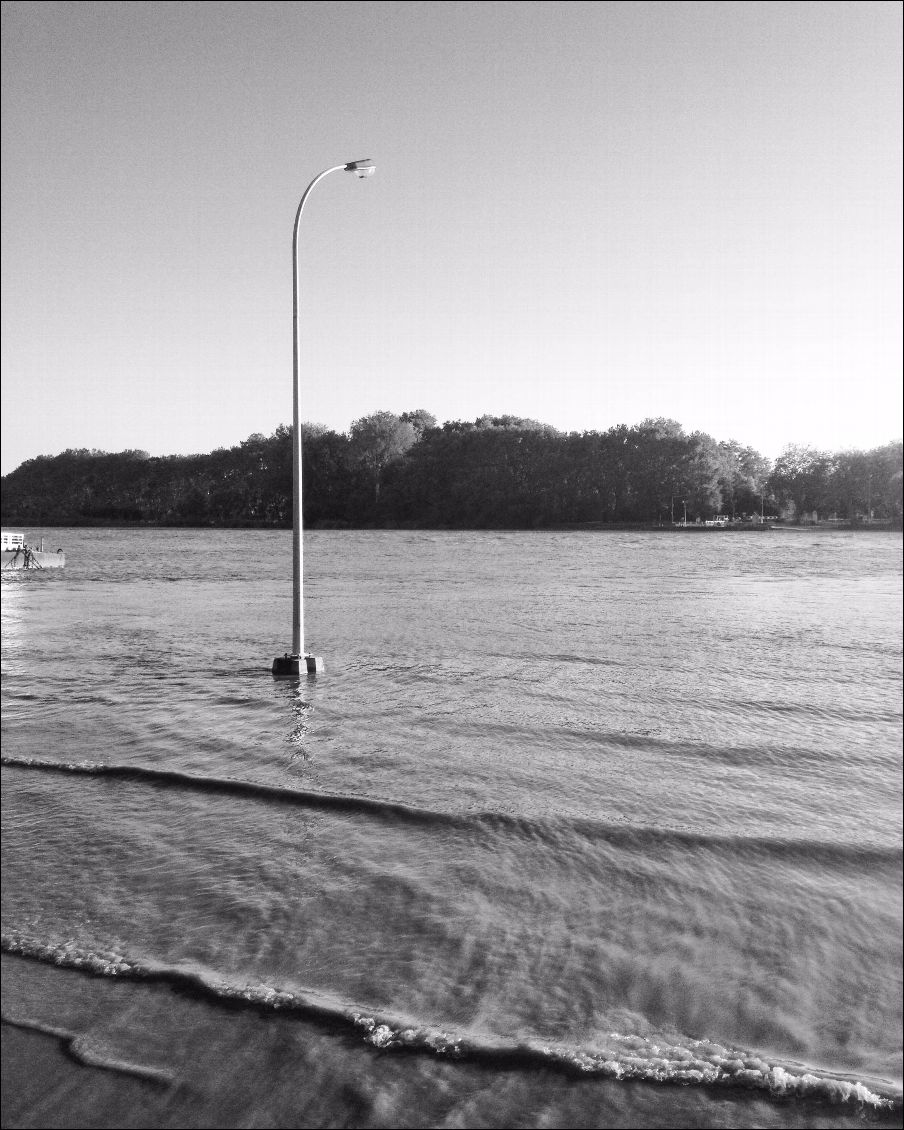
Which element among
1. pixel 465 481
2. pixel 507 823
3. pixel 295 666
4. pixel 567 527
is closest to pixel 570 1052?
pixel 507 823

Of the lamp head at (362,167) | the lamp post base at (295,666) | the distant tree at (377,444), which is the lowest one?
the lamp post base at (295,666)

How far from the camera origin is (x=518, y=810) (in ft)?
28.1

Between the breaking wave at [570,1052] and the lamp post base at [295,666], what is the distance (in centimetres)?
A: 1173

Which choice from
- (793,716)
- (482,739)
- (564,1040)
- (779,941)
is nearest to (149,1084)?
(564,1040)

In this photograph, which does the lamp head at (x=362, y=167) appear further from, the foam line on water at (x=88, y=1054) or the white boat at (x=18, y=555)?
the white boat at (x=18, y=555)

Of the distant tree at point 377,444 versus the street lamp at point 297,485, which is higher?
the distant tree at point 377,444

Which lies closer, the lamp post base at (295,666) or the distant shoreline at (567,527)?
the lamp post base at (295,666)

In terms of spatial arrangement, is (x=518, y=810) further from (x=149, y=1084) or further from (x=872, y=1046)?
(x=149, y=1084)

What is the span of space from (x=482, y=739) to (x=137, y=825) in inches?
198

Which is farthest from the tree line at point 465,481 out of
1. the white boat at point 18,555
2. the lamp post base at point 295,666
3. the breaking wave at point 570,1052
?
the breaking wave at point 570,1052

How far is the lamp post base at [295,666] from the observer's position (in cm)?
1670

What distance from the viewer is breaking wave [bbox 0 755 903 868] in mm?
7363

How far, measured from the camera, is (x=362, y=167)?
1535 cm

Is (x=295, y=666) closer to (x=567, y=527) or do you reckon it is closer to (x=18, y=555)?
(x=18, y=555)
